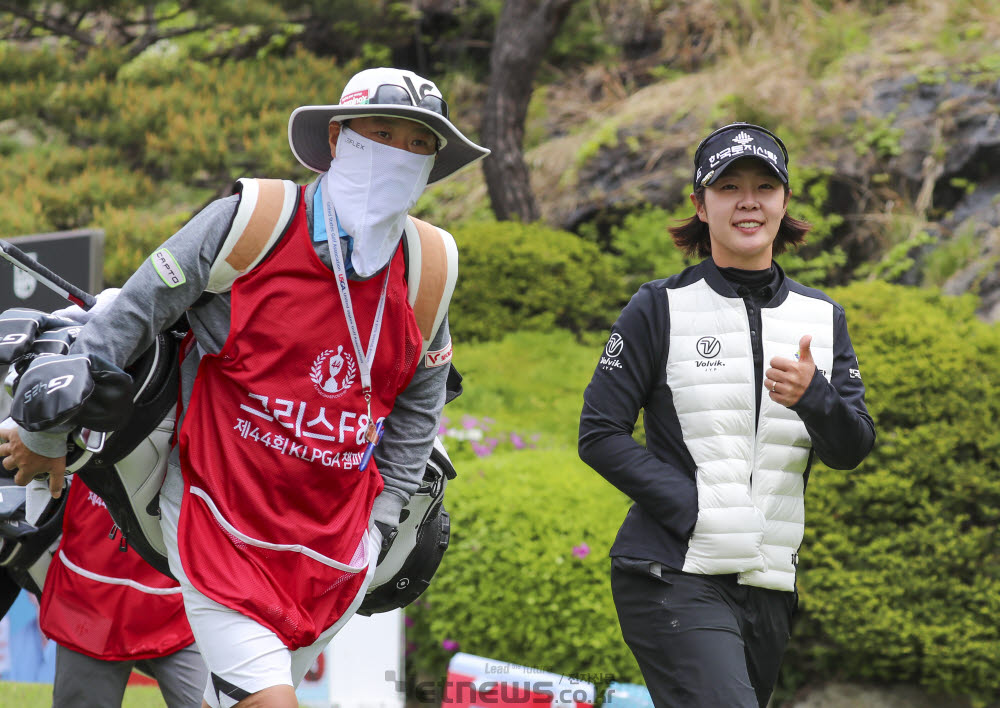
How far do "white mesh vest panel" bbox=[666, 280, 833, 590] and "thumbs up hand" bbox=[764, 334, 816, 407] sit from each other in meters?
0.15

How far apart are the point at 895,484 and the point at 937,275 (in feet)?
11.0

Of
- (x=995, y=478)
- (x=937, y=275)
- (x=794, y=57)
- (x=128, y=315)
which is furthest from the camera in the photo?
(x=794, y=57)

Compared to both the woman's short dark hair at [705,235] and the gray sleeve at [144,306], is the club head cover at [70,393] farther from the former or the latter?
the woman's short dark hair at [705,235]

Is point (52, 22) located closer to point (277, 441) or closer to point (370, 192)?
point (370, 192)

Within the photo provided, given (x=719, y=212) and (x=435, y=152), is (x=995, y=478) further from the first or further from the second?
(x=435, y=152)

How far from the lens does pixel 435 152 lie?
3.22 m

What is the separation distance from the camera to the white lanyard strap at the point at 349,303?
2.98m

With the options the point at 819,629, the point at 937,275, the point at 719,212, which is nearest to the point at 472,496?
the point at 819,629

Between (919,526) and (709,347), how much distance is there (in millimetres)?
2692

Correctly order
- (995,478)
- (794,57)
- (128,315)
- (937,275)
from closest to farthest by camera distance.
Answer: (128,315)
(995,478)
(937,275)
(794,57)

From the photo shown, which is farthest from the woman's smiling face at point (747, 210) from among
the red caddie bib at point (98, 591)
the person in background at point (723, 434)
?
the red caddie bib at point (98, 591)

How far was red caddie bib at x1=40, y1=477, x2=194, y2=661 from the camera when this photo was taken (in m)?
3.69

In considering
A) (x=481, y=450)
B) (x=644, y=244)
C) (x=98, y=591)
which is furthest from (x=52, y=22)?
(x=98, y=591)

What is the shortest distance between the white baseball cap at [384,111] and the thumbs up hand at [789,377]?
3.34 feet
